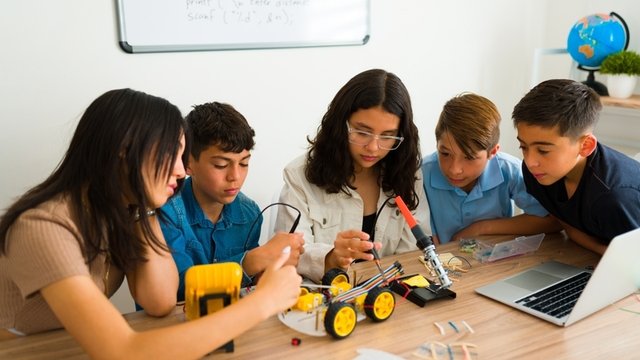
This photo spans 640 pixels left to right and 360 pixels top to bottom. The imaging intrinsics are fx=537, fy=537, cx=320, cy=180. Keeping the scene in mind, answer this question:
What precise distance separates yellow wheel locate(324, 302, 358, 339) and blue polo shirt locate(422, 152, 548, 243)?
32.3 inches

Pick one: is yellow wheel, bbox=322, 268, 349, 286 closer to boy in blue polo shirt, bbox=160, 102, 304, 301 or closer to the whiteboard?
boy in blue polo shirt, bbox=160, 102, 304, 301

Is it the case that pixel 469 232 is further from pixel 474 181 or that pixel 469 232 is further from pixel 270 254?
pixel 270 254

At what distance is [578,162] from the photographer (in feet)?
4.72

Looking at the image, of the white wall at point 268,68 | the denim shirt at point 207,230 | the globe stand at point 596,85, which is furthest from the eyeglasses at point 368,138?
the globe stand at point 596,85

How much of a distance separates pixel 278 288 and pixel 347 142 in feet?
2.29

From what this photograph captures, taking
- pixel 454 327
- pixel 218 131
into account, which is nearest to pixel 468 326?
pixel 454 327

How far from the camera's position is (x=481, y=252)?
4.88ft

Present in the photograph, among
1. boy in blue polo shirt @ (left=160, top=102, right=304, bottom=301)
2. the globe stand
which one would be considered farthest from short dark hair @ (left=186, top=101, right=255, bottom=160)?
the globe stand

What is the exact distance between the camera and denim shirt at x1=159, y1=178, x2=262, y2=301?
1444 mm

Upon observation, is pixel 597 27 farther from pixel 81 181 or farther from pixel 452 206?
pixel 81 181

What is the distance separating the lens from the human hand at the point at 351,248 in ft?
4.14

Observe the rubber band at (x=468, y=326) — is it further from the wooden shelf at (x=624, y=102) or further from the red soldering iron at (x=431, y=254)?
the wooden shelf at (x=624, y=102)

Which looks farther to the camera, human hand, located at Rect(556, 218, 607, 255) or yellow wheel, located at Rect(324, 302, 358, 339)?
human hand, located at Rect(556, 218, 607, 255)

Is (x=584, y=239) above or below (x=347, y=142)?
below
